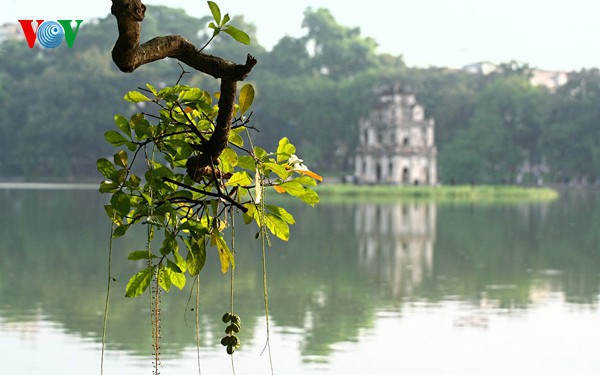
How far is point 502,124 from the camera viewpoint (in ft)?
146

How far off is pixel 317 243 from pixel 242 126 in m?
13.7

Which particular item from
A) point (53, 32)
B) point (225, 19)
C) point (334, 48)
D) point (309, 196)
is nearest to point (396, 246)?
point (53, 32)

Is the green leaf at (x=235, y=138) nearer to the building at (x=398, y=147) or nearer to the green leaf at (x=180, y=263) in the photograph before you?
the green leaf at (x=180, y=263)

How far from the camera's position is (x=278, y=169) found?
5.98ft

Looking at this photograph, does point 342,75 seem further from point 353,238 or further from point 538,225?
point 353,238

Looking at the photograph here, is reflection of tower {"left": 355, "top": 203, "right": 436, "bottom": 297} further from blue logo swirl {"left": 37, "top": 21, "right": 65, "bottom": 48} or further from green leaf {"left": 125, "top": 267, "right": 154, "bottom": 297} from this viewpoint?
green leaf {"left": 125, "top": 267, "right": 154, "bottom": 297}

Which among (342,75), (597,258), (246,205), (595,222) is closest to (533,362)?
(246,205)

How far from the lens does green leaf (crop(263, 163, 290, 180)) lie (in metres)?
1.82

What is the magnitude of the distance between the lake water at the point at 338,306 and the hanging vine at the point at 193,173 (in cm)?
418

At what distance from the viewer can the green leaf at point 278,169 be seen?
182 centimetres

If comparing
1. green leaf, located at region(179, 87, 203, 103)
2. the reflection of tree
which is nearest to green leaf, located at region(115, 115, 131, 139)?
green leaf, located at region(179, 87, 203, 103)

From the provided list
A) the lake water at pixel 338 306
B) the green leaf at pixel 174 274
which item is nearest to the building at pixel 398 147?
the lake water at pixel 338 306

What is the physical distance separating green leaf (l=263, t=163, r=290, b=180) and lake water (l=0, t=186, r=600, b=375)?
4.26 m

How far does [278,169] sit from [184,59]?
24 cm
